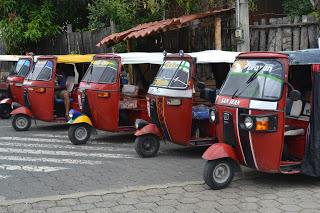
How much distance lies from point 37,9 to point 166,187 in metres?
13.6

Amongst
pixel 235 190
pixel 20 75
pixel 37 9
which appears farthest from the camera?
pixel 37 9

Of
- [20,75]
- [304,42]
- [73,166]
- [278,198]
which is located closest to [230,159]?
[278,198]

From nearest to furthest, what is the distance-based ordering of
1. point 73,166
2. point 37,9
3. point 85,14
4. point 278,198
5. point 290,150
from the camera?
point 278,198 → point 290,150 → point 73,166 → point 37,9 → point 85,14

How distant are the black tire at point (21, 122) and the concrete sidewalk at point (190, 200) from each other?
5948 millimetres

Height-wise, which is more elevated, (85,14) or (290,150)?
(85,14)

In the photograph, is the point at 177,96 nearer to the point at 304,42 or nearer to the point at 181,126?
the point at 181,126

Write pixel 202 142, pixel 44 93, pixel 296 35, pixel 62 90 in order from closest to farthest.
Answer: pixel 202 142 → pixel 296 35 → pixel 44 93 → pixel 62 90

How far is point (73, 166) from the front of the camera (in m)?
7.86

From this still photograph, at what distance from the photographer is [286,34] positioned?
10422 mm

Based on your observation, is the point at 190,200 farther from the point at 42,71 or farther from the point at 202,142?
the point at 42,71

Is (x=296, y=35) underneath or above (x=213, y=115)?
above

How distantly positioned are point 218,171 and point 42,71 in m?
6.35

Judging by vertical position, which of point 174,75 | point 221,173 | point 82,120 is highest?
point 174,75

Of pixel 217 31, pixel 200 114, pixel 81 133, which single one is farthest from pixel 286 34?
pixel 81 133
